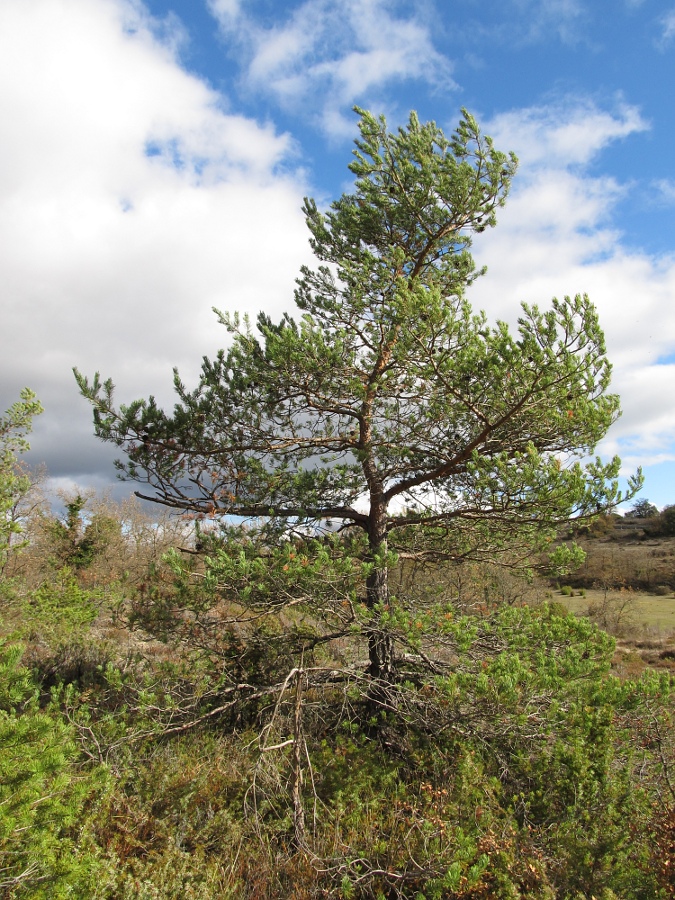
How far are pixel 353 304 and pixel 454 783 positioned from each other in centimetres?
563

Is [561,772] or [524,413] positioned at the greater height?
[524,413]

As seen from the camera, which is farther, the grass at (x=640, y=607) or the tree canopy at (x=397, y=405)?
the grass at (x=640, y=607)

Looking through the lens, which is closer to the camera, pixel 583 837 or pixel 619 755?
pixel 583 837

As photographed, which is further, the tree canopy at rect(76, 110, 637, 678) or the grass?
the grass

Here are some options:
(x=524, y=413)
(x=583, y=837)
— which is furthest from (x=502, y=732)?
(x=524, y=413)

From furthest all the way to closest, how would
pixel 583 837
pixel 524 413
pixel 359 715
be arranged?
pixel 359 715 → pixel 524 413 → pixel 583 837

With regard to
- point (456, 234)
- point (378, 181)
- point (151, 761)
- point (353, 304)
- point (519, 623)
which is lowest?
point (151, 761)

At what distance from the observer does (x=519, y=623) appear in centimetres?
517

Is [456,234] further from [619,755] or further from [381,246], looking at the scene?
[619,755]

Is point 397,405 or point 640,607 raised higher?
point 397,405

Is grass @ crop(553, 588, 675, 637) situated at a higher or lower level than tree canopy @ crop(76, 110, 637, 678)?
lower

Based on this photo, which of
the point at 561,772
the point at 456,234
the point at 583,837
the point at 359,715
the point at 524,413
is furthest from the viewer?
the point at 456,234

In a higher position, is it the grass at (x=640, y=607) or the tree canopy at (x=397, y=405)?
the tree canopy at (x=397, y=405)

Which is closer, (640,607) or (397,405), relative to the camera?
(397,405)
